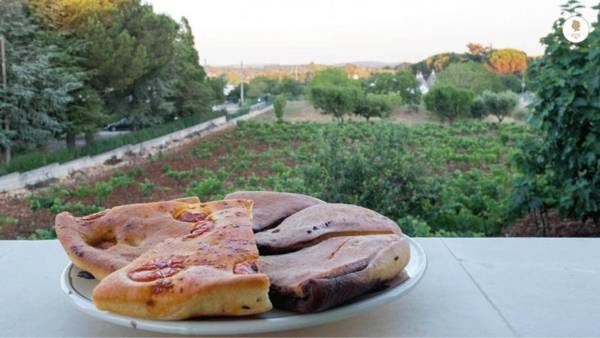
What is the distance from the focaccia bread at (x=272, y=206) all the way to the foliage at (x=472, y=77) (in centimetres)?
2793

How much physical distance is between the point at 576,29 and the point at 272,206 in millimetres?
2260

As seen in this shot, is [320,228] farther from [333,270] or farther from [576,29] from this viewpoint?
Result: [576,29]

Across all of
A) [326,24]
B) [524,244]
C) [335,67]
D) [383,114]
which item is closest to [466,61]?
[335,67]

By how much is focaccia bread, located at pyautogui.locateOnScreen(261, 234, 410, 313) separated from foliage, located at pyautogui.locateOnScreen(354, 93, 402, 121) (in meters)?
21.4

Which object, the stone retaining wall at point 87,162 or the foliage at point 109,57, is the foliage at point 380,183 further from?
the foliage at point 109,57

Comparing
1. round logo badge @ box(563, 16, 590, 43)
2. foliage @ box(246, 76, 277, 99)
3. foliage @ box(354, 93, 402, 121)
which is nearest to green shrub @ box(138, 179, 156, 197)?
round logo badge @ box(563, 16, 590, 43)

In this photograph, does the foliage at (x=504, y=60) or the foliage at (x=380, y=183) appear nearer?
the foliage at (x=380, y=183)

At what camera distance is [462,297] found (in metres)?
0.76

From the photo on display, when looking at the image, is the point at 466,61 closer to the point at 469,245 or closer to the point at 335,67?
the point at 335,67

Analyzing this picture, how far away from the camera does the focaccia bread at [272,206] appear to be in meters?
0.78

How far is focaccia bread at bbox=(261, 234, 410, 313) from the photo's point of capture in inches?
21.7

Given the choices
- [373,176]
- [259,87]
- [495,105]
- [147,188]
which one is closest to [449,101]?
[495,105]

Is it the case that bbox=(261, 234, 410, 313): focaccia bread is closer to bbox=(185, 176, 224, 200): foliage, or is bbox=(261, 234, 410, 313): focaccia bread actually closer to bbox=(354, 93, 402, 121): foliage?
bbox=(185, 176, 224, 200): foliage

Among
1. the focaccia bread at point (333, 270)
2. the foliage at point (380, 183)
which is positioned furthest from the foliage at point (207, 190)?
the focaccia bread at point (333, 270)
